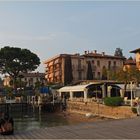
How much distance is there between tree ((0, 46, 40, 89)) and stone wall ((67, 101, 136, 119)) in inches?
1118

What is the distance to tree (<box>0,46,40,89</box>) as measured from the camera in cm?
8850

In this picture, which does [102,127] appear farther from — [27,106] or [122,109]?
[27,106]

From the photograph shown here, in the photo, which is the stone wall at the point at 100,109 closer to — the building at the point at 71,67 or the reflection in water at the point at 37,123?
the reflection in water at the point at 37,123

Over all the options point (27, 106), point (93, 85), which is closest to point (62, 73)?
point (27, 106)

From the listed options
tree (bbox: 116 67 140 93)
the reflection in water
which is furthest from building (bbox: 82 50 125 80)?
the reflection in water

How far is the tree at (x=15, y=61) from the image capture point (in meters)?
88.5

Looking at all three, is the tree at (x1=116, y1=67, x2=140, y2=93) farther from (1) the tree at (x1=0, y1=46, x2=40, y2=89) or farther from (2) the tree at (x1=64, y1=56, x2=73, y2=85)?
(2) the tree at (x1=64, y1=56, x2=73, y2=85)

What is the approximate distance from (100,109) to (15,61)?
43179 mm

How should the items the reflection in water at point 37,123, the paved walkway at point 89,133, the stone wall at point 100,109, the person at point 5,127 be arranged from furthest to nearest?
the reflection in water at point 37,123 < the stone wall at point 100,109 < the person at point 5,127 < the paved walkway at point 89,133

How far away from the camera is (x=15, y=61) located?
293 ft

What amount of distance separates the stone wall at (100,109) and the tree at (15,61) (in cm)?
2840

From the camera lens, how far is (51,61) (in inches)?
4587

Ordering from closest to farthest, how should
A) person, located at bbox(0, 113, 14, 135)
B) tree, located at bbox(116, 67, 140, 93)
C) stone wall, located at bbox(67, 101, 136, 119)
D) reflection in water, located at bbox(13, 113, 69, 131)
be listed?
person, located at bbox(0, 113, 14, 135), stone wall, located at bbox(67, 101, 136, 119), reflection in water, located at bbox(13, 113, 69, 131), tree, located at bbox(116, 67, 140, 93)

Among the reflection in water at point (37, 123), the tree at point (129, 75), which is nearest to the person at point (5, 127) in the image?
the reflection in water at point (37, 123)
